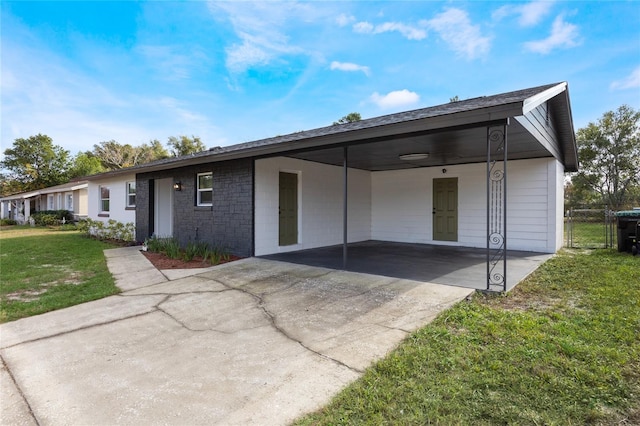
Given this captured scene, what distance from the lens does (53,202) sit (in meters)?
25.8

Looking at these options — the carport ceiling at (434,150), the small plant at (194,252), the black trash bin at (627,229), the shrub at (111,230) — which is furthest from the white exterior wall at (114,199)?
the black trash bin at (627,229)

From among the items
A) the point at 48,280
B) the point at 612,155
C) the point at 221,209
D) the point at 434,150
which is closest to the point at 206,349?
the point at 48,280

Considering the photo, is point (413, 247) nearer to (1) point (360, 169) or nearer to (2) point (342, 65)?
(1) point (360, 169)

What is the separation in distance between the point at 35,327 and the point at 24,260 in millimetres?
5722

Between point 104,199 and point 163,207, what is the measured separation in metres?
4.53

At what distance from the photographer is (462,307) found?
12.8ft

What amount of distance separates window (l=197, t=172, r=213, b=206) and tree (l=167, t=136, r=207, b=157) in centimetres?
2765

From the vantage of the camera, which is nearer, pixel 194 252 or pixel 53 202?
pixel 194 252

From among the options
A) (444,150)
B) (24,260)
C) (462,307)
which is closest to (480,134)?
(444,150)

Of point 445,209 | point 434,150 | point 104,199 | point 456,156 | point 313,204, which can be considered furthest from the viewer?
point 104,199

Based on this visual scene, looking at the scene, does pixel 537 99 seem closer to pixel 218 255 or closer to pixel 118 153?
pixel 218 255

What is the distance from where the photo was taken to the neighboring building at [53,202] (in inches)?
845

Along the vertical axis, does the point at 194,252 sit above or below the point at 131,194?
below

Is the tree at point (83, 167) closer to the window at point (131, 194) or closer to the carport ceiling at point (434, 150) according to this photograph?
the window at point (131, 194)
